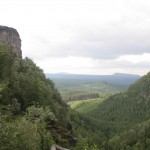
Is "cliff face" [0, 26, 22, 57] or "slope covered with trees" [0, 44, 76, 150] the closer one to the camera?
"slope covered with trees" [0, 44, 76, 150]

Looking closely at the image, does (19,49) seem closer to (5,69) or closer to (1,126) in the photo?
(5,69)

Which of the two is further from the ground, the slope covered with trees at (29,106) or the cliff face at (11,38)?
the cliff face at (11,38)

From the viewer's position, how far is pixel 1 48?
305ft

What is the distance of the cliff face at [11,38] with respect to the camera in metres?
138

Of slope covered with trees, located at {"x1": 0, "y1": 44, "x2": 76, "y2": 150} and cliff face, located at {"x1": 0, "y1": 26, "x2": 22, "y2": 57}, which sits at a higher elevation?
cliff face, located at {"x1": 0, "y1": 26, "x2": 22, "y2": 57}

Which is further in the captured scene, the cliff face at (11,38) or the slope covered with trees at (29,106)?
the cliff face at (11,38)

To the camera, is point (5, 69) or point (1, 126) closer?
A: point (1, 126)

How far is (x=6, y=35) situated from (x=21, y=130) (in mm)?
103993

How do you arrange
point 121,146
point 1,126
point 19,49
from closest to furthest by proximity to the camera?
point 1,126
point 19,49
point 121,146

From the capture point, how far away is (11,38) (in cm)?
14400

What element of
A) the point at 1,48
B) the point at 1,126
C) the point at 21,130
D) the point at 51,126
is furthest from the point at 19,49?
the point at 1,126

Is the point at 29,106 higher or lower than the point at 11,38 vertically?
lower

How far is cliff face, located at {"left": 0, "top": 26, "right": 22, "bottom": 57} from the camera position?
13788cm

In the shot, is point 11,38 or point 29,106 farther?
point 11,38
